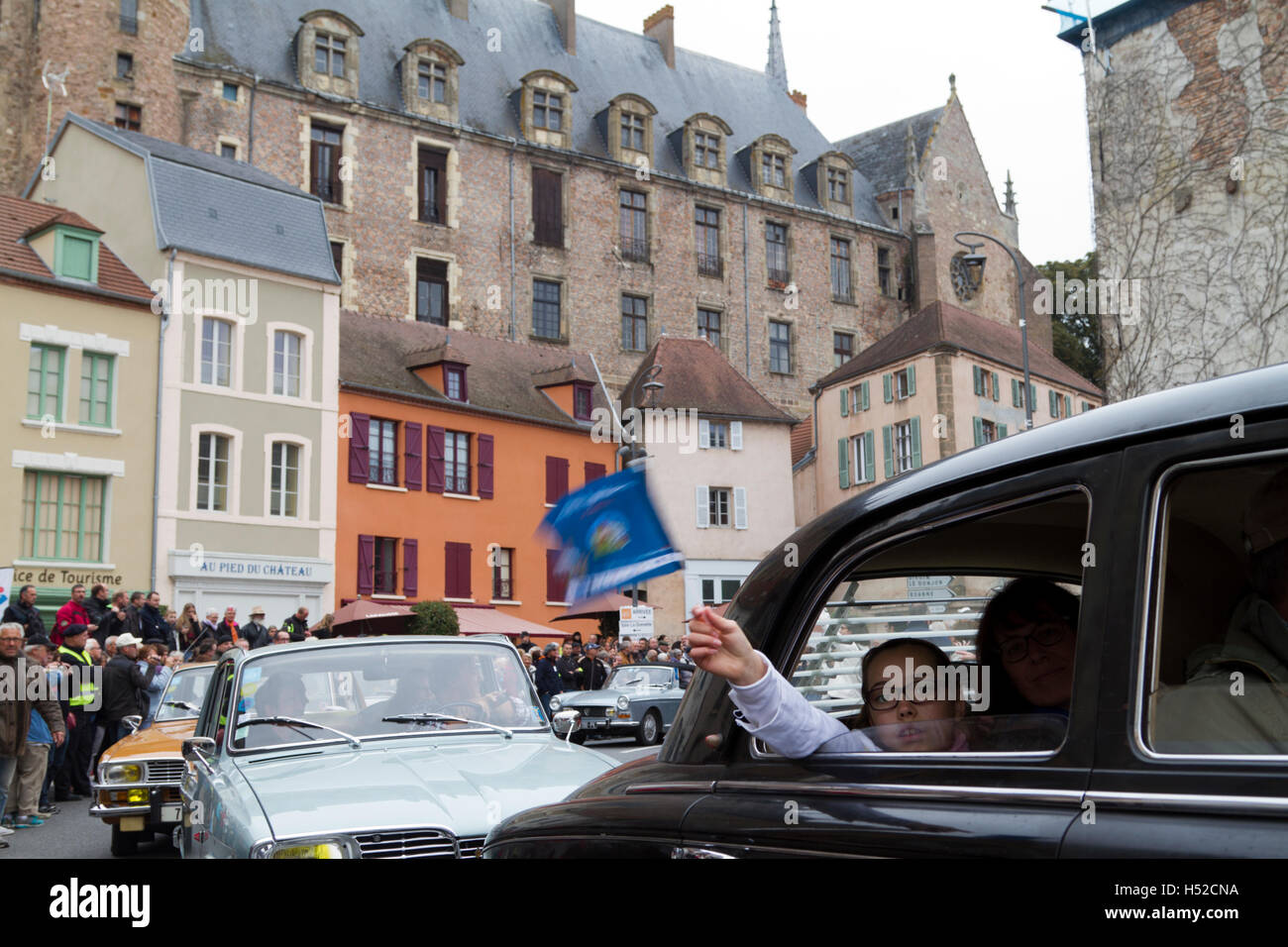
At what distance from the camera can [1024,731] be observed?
6.99 ft

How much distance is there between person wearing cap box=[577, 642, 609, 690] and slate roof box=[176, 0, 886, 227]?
2880cm

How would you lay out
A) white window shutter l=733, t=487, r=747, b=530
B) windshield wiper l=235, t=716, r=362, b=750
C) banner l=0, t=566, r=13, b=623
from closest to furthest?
windshield wiper l=235, t=716, r=362, b=750 < banner l=0, t=566, r=13, b=623 < white window shutter l=733, t=487, r=747, b=530

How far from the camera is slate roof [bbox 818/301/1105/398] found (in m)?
51.2

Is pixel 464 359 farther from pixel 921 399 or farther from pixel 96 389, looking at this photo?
pixel 921 399

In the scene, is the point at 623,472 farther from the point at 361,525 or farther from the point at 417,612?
the point at 361,525

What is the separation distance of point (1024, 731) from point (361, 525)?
122ft

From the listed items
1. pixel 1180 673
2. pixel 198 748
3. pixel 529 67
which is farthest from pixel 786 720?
pixel 529 67

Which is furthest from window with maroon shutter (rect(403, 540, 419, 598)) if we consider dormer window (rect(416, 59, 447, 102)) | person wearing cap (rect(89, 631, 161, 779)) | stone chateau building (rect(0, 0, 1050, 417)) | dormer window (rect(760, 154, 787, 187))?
dormer window (rect(760, 154, 787, 187))

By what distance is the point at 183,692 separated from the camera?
12266mm

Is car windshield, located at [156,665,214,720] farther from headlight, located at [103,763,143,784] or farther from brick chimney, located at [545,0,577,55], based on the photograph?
brick chimney, located at [545,0,577,55]

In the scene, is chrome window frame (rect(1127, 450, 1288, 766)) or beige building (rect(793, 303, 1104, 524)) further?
beige building (rect(793, 303, 1104, 524))

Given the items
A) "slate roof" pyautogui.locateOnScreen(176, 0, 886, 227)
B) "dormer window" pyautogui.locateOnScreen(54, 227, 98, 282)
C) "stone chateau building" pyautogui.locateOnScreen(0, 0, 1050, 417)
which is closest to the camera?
"dormer window" pyautogui.locateOnScreen(54, 227, 98, 282)
